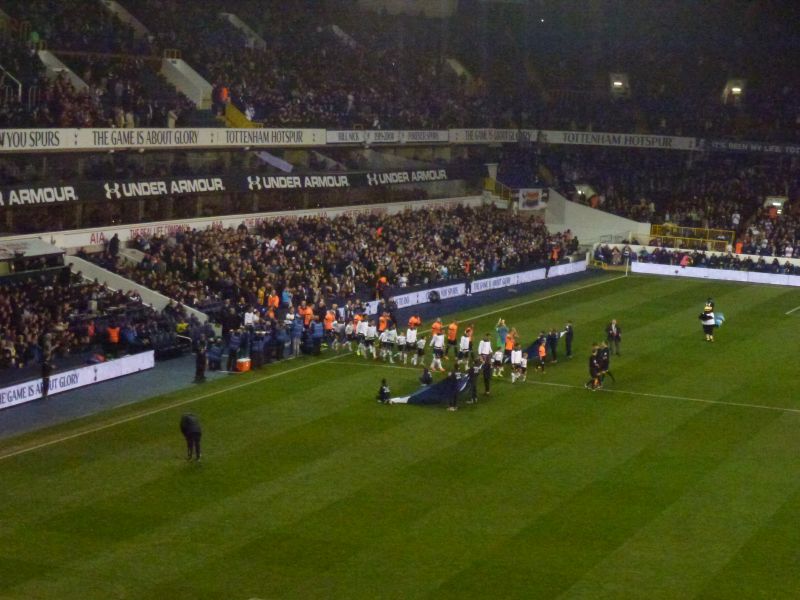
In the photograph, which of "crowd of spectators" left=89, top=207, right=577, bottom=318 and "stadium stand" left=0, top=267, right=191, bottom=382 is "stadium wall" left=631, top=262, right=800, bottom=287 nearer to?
"crowd of spectators" left=89, top=207, right=577, bottom=318

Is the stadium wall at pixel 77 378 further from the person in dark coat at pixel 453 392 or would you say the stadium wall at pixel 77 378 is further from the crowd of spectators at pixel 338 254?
the person in dark coat at pixel 453 392

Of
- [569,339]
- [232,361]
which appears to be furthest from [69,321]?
[569,339]

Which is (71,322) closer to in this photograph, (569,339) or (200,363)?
(200,363)

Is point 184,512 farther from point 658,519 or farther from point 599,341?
point 599,341

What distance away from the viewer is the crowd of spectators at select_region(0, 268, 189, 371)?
34531 millimetres

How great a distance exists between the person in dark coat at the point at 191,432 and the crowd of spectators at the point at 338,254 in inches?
650

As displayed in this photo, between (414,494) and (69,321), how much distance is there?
55.9ft

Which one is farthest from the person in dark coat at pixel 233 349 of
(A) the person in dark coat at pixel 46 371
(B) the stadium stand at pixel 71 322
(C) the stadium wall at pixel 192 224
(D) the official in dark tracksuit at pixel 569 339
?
(D) the official in dark tracksuit at pixel 569 339

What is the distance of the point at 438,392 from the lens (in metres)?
32.0

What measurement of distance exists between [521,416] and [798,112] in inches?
2177

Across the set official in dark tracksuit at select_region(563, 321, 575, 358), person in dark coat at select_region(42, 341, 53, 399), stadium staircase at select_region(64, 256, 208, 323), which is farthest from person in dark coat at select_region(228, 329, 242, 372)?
official in dark tracksuit at select_region(563, 321, 575, 358)

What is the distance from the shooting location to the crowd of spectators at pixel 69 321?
3453 centimetres

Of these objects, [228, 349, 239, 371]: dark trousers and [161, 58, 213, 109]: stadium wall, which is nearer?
[228, 349, 239, 371]: dark trousers

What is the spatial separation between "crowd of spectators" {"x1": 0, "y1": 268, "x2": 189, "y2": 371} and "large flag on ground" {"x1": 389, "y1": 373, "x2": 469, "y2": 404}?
9.58 meters
